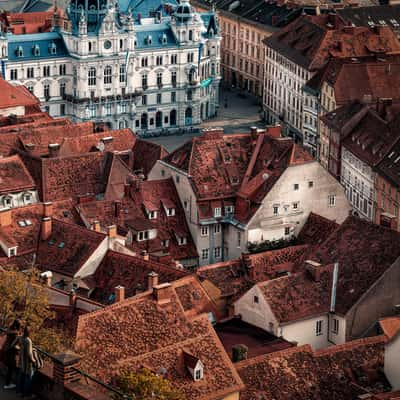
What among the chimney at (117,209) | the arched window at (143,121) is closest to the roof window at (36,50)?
the arched window at (143,121)

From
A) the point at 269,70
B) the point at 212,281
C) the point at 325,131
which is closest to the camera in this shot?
the point at 212,281

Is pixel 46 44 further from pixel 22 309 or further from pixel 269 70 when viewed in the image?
pixel 22 309

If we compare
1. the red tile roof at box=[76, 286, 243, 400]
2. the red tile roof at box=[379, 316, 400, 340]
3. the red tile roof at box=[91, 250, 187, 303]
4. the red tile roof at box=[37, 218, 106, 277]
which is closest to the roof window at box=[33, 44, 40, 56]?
the red tile roof at box=[37, 218, 106, 277]

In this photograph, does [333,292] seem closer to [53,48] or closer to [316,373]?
[316,373]

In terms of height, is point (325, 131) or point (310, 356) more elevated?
point (310, 356)

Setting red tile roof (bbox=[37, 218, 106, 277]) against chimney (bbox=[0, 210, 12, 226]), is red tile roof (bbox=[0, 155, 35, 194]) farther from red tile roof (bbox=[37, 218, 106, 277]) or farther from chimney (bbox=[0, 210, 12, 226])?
red tile roof (bbox=[37, 218, 106, 277])

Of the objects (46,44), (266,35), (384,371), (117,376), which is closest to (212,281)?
(384,371)
